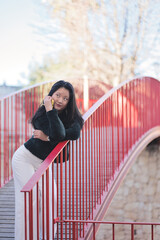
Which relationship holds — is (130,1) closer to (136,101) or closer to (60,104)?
(136,101)

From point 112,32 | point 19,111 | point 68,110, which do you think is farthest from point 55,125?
point 112,32

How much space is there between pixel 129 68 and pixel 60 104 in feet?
55.7

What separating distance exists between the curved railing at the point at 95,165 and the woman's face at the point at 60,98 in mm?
316

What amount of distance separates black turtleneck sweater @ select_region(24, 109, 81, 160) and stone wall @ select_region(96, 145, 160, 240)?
7.65 m

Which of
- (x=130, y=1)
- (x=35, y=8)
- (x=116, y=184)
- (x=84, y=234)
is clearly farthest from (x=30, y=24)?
(x=84, y=234)

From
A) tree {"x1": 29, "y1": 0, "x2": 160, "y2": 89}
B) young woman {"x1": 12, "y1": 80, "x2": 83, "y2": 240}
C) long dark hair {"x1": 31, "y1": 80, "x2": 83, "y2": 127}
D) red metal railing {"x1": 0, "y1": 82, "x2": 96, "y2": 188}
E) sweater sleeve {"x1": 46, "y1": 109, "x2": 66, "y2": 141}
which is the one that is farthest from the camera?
tree {"x1": 29, "y1": 0, "x2": 160, "y2": 89}

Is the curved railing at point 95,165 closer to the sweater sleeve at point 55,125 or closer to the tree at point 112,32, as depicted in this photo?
the sweater sleeve at point 55,125

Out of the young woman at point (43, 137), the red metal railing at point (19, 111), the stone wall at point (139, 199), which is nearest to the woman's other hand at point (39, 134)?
the young woman at point (43, 137)

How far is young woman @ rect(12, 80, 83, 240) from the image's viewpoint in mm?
3113

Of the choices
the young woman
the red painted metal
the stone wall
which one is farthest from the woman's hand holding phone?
the stone wall

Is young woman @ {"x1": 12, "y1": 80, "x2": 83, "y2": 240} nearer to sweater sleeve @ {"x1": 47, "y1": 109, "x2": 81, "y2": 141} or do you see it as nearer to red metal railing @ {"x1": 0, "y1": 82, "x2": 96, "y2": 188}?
sweater sleeve @ {"x1": 47, "y1": 109, "x2": 81, "y2": 141}

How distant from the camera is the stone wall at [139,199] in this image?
1049 cm

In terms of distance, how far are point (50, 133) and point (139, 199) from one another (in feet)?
27.4

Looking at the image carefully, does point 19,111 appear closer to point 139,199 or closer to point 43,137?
point 43,137
